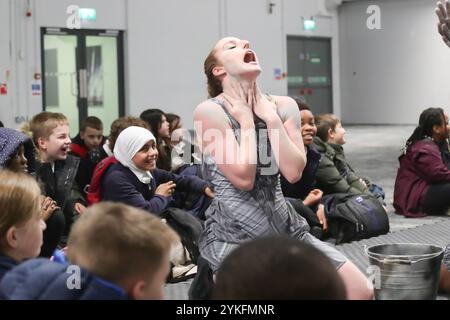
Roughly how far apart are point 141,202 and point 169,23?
483 inches

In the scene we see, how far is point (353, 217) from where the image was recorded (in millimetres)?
5961

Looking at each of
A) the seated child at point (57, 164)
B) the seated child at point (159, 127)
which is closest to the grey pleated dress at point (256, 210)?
the seated child at point (57, 164)

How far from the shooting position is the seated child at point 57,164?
200 inches

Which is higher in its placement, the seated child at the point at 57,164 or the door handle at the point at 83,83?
the door handle at the point at 83,83

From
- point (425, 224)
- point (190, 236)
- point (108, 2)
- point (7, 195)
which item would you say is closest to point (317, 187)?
A: point (425, 224)

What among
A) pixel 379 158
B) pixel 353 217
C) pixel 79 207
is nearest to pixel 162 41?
pixel 379 158

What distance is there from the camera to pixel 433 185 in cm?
727

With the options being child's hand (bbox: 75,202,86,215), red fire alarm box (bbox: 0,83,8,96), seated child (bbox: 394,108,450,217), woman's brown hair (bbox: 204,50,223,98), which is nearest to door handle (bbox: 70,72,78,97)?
red fire alarm box (bbox: 0,83,8,96)

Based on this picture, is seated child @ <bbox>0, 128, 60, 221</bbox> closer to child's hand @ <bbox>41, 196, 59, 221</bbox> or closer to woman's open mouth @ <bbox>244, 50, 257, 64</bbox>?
child's hand @ <bbox>41, 196, 59, 221</bbox>

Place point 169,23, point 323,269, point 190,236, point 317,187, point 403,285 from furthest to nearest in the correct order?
point 169,23 < point 317,187 < point 190,236 < point 403,285 < point 323,269

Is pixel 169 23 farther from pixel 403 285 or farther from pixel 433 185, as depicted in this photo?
pixel 403 285

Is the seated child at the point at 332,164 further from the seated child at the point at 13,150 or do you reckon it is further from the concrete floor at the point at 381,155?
the seated child at the point at 13,150

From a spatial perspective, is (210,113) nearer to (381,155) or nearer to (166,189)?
(166,189)

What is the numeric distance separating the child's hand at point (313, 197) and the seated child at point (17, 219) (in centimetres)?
384
